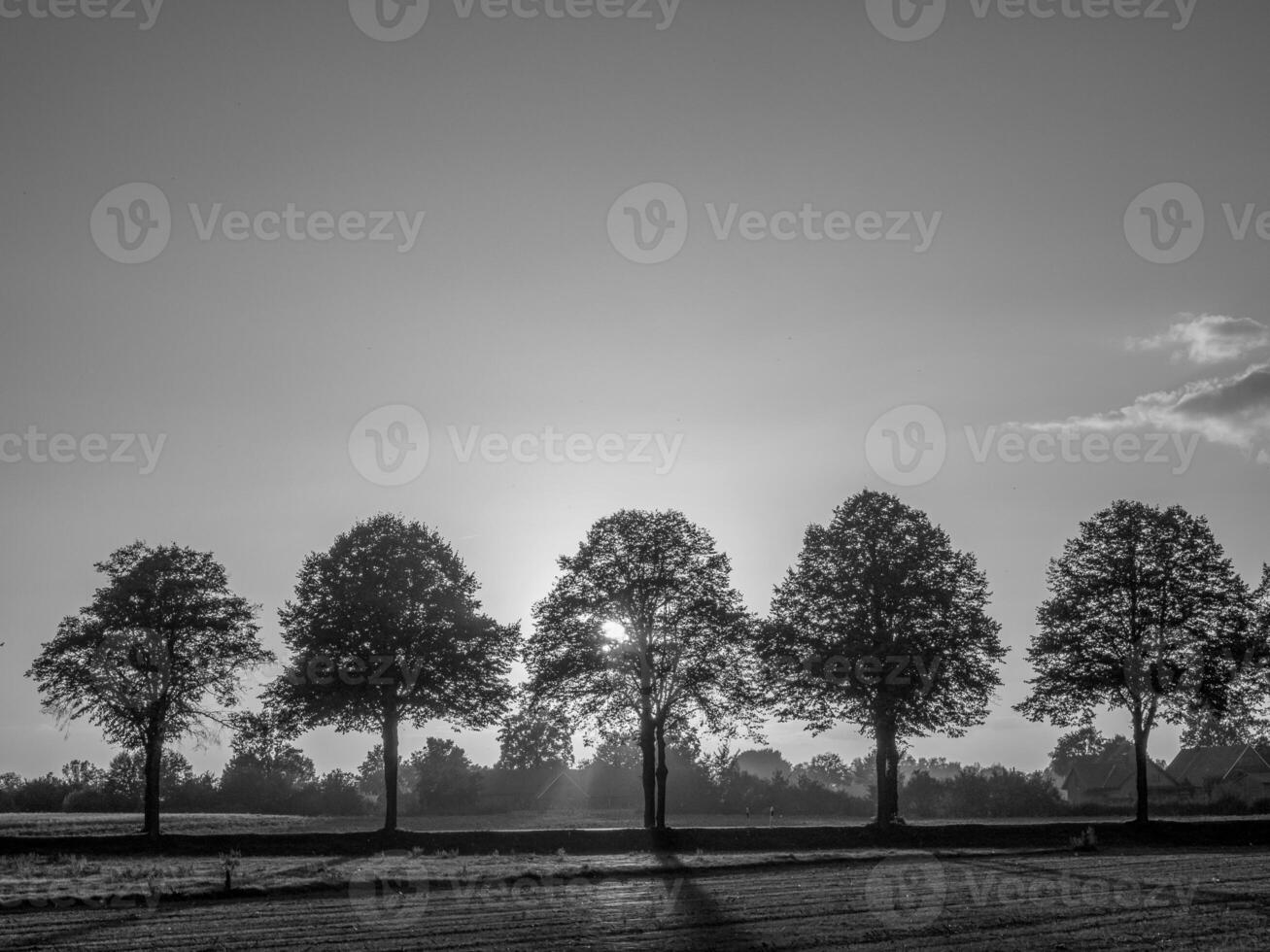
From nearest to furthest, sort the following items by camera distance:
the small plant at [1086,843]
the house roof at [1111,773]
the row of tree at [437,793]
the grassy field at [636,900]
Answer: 1. the grassy field at [636,900]
2. the small plant at [1086,843]
3. the row of tree at [437,793]
4. the house roof at [1111,773]

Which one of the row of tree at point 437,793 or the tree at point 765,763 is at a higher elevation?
the row of tree at point 437,793

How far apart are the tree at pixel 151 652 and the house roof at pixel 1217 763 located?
79.9 metres

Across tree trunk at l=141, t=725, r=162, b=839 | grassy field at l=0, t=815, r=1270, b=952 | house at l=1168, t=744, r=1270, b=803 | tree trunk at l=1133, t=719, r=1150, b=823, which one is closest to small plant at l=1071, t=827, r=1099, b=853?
grassy field at l=0, t=815, r=1270, b=952

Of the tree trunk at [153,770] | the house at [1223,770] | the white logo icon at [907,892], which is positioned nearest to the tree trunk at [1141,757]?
the white logo icon at [907,892]

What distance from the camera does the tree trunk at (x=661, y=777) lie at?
161 ft

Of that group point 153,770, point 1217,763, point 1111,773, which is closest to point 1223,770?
point 1217,763

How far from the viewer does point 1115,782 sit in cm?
10856

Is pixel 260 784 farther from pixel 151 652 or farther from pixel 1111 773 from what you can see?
pixel 1111 773

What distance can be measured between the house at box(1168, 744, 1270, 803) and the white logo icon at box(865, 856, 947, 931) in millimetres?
58909

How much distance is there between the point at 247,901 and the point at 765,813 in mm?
65705

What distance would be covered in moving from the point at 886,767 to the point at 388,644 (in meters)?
24.0

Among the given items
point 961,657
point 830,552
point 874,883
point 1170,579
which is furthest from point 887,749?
point 874,883

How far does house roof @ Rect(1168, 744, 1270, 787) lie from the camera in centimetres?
9652

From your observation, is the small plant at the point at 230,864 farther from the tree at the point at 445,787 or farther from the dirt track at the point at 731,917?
the tree at the point at 445,787
